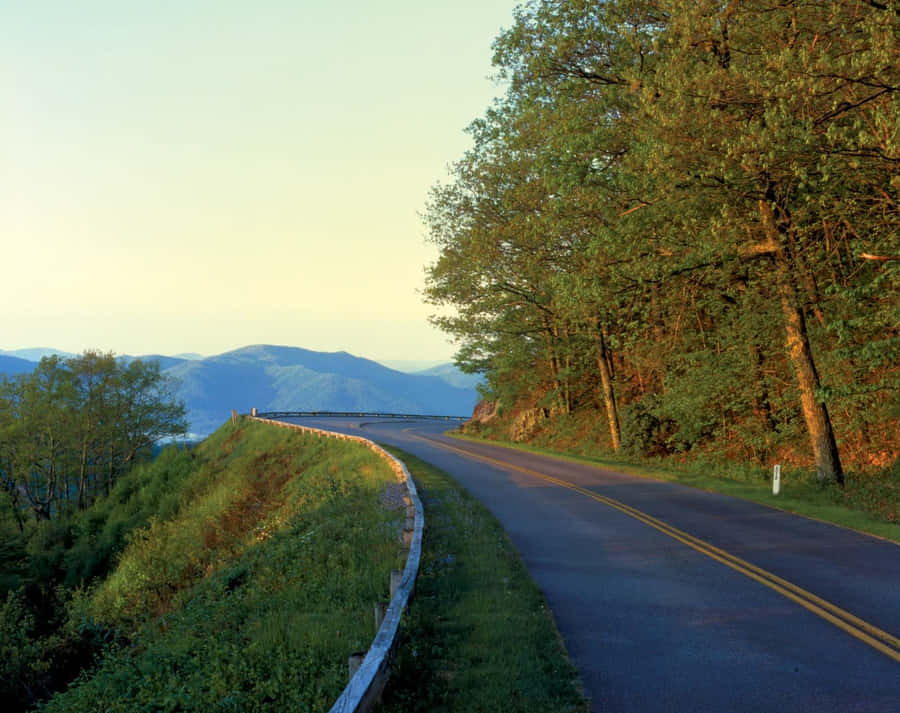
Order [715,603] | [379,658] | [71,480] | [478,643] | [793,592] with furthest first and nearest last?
[71,480] < [793,592] < [715,603] < [478,643] < [379,658]

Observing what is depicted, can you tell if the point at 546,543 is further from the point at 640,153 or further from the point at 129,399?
the point at 129,399

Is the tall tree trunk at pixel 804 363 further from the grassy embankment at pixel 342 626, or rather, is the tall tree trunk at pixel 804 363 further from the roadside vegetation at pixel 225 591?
the roadside vegetation at pixel 225 591

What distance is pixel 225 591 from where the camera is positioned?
13.8 m

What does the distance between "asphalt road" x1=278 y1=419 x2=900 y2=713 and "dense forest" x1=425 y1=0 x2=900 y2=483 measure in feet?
20.1

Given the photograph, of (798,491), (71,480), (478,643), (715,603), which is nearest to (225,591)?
(478,643)

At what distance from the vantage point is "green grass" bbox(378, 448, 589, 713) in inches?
227

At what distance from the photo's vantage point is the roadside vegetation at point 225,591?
24.1 feet

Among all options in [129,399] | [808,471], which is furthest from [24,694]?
[129,399]

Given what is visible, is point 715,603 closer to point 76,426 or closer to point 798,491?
point 798,491

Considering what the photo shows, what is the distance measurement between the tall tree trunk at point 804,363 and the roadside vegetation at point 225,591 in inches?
460

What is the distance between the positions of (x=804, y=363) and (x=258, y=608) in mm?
14894

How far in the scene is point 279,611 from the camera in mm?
9273

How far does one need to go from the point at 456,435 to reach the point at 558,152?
2958 centimetres

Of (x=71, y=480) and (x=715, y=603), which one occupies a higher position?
(x=715, y=603)
